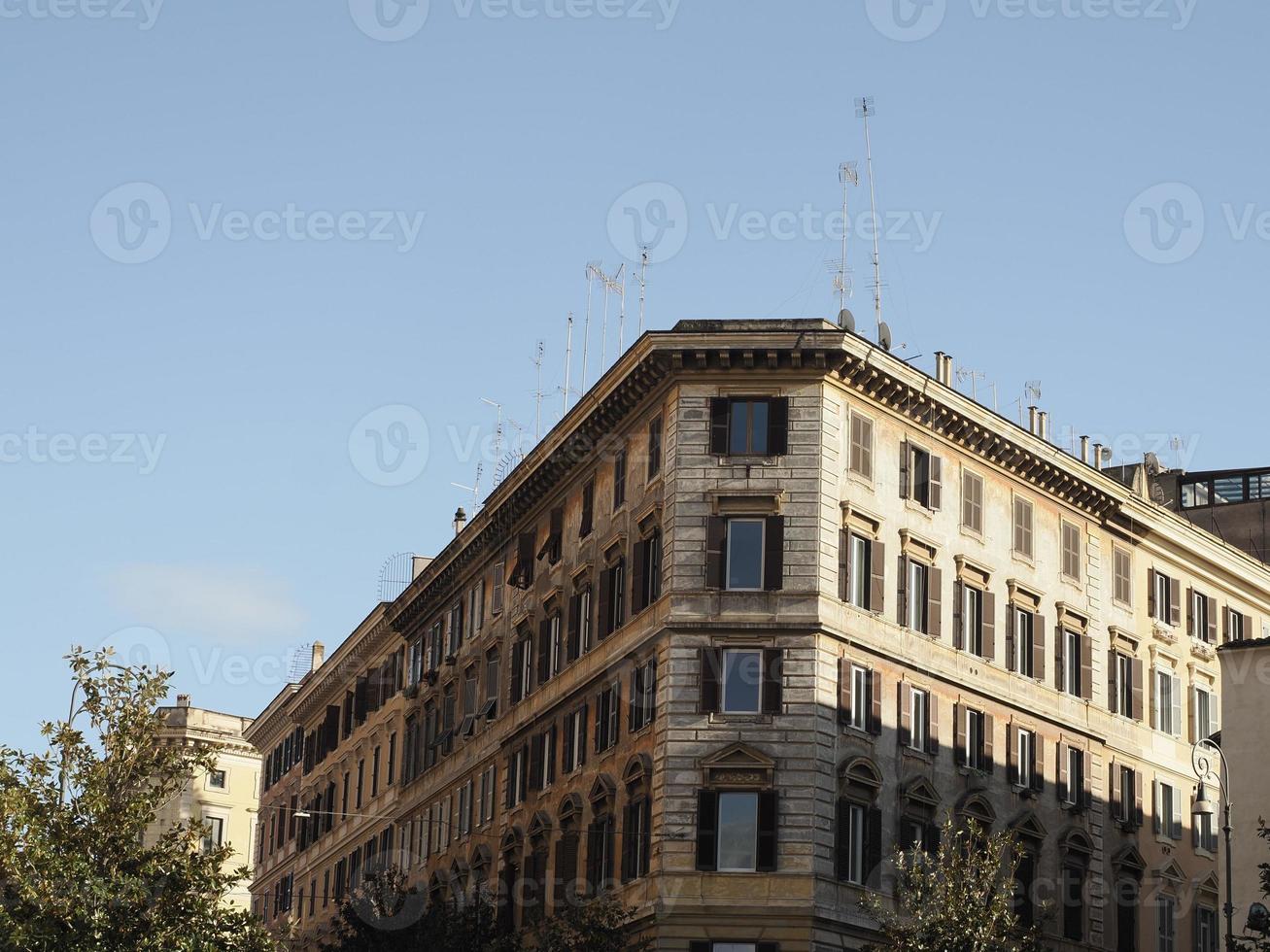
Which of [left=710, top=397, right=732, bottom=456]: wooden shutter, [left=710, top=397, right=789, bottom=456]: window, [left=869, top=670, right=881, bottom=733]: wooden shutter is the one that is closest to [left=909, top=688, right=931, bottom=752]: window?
[left=869, top=670, right=881, bottom=733]: wooden shutter

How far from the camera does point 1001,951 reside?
49062 millimetres

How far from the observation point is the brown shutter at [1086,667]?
65.1 m

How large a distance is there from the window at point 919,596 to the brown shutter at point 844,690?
3367 millimetres

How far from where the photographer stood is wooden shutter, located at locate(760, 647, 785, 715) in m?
55.3

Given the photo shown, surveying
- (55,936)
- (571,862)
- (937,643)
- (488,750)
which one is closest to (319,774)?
(488,750)

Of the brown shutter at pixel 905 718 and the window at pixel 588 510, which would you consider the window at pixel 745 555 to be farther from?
the window at pixel 588 510

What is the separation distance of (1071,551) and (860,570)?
10776 mm

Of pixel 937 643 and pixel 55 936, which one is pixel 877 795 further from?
pixel 55 936

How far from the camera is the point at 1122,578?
67938mm

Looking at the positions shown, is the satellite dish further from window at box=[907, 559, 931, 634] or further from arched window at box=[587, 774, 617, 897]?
arched window at box=[587, 774, 617, 897]

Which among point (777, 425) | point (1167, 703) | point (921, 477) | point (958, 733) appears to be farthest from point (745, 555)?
point (1167, 703)

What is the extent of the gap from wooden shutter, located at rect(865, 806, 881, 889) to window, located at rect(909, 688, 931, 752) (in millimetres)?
2842

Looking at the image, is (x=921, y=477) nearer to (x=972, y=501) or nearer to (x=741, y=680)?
(x=972, y=501)

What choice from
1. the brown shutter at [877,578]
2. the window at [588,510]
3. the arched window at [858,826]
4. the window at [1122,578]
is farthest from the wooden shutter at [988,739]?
the window at [588,510]
